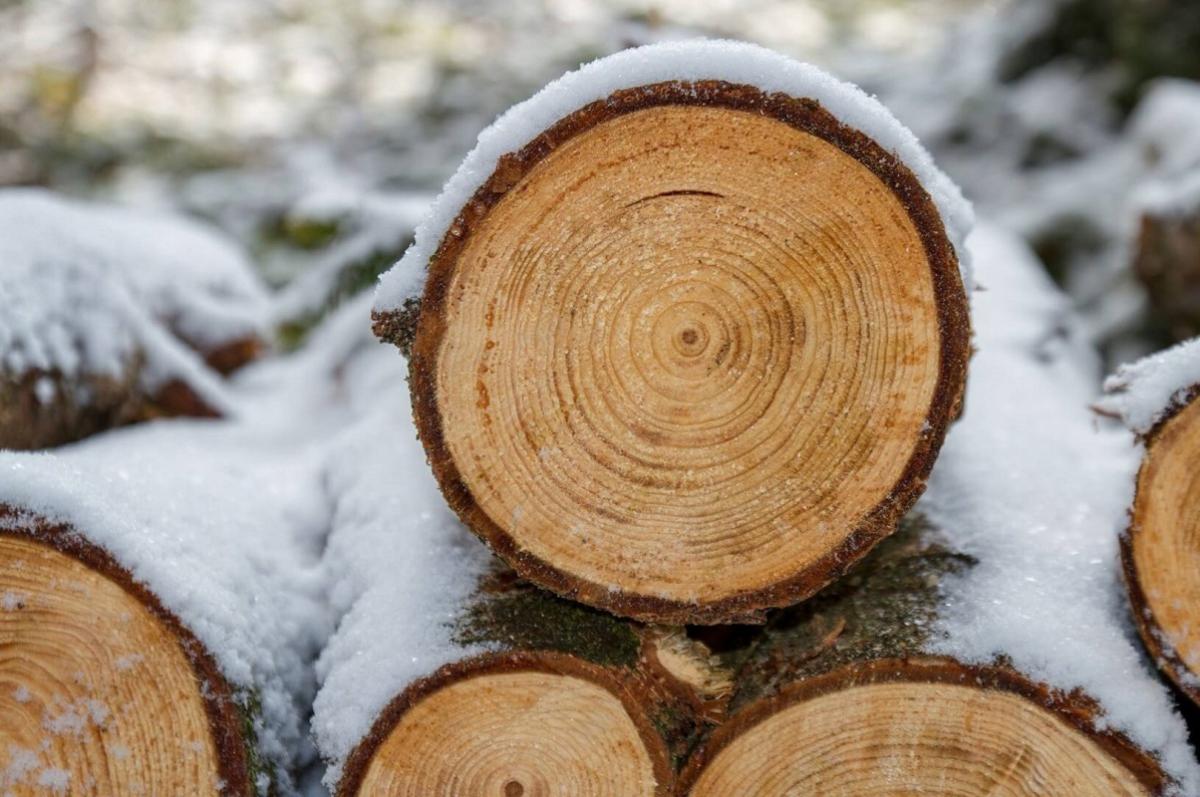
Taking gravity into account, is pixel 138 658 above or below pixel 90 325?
below

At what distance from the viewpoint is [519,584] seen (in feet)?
4.70

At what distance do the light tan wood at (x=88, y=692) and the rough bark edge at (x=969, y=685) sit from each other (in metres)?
0.72

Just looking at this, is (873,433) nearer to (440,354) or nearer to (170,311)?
(440,354)

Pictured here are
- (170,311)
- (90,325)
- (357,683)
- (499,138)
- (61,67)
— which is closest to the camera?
(499,138)

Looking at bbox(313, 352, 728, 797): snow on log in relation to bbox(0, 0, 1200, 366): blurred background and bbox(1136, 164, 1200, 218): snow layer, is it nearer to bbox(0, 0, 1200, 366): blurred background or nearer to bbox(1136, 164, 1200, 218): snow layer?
bbox(0, 0, 1200, 366): blurred background

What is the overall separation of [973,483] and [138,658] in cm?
135

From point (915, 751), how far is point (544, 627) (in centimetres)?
53

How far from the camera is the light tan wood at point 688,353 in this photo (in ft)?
4.00

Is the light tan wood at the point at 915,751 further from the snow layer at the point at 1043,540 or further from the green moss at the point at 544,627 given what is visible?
the green moss at the point at 544,627

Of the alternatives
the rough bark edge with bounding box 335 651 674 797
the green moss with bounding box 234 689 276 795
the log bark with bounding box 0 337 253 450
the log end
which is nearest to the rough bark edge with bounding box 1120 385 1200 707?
the log end

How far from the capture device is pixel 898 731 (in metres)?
1.30

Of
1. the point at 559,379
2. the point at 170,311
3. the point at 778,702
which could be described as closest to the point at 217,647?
the point at 559,379

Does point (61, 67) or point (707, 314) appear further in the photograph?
point (61, 67)

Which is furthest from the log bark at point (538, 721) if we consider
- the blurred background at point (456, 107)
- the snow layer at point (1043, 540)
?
the blurred background at point (456, 107)
